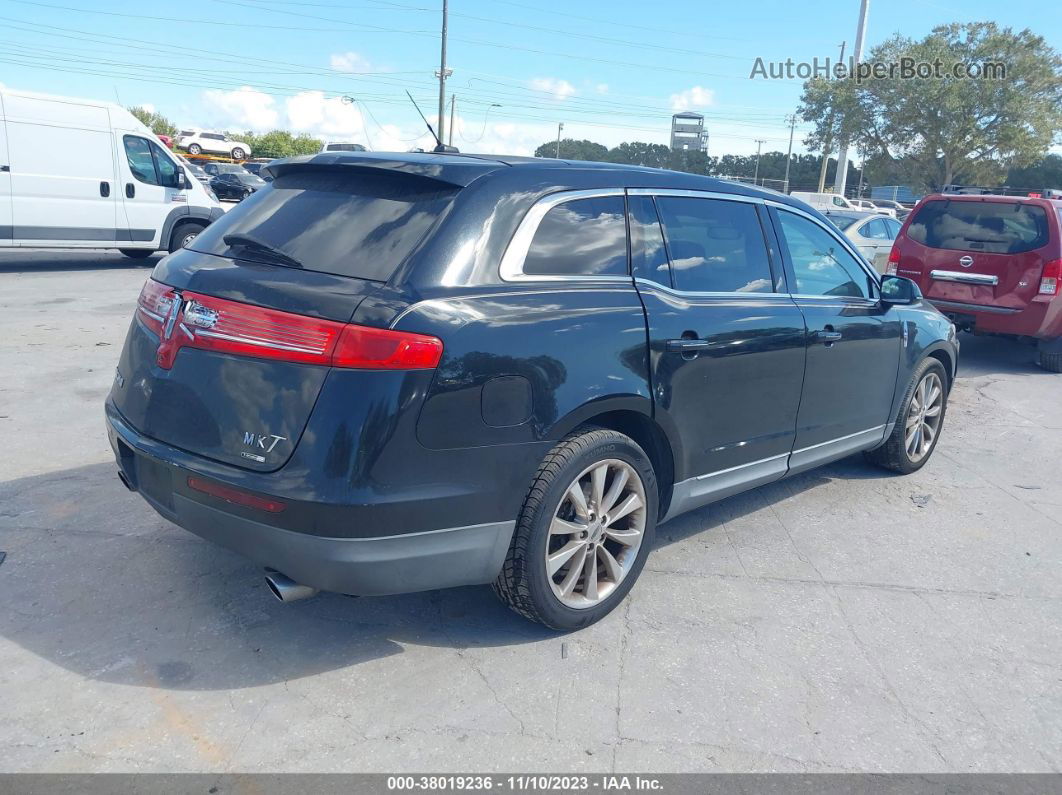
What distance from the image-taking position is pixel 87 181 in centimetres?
1294

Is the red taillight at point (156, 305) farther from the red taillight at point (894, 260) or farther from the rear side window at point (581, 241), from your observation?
the red taillight at point (894, 260)

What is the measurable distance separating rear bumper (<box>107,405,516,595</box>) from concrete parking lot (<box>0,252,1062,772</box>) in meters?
0.41

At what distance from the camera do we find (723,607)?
3883 mm

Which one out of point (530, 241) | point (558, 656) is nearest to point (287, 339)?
point (530, 241)

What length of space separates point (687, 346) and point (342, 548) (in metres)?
1.69

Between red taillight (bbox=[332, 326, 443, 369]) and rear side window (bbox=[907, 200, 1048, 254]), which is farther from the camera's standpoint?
rear side window (bbox=[907, 200, 1048, 254])

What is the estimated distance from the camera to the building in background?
19.0 meters

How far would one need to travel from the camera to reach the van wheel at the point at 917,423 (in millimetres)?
5648

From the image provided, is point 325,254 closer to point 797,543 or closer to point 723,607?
point 723,607

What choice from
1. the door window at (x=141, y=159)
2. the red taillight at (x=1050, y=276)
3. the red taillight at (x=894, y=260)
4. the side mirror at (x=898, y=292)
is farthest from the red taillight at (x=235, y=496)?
the door window at (x=141, y=159)

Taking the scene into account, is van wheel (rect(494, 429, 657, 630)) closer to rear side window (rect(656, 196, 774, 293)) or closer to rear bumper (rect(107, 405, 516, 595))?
rear bumper (rect(107, 405, 516, 595))

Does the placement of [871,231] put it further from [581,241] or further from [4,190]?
[4,190]

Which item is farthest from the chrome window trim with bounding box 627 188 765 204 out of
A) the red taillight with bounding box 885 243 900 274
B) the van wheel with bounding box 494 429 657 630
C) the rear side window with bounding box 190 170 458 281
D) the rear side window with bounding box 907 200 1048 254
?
the red taillight with bounding box 885 243 900 274
